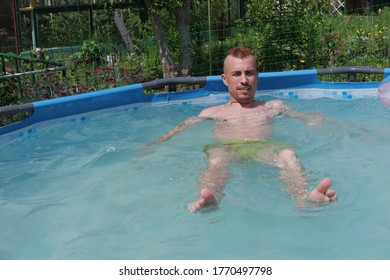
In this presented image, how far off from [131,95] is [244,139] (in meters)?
2.71

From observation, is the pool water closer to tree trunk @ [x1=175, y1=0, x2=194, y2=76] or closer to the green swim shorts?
the green swim shorts

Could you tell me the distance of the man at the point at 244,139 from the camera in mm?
3328

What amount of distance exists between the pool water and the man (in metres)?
0.07

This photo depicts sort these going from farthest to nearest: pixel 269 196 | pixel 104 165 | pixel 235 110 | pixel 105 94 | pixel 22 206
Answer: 1. pixel 105 94
2. pixel 235 110
3. pixel 104 165
4. pixel 22 206
5. pixel 269 196

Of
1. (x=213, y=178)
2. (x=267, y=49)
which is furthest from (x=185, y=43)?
(x=213, y=178)

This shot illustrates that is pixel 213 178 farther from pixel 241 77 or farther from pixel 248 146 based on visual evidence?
pixel 241 77

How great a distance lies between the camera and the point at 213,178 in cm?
357

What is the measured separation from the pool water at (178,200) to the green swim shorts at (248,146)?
0.13m

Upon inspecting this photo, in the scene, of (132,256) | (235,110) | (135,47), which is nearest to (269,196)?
(132,256)

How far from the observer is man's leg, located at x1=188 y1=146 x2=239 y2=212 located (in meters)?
3.13

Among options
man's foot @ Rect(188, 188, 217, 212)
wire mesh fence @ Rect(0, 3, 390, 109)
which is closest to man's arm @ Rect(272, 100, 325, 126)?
man's foot @ Rect(188, 188, 217, 212)
